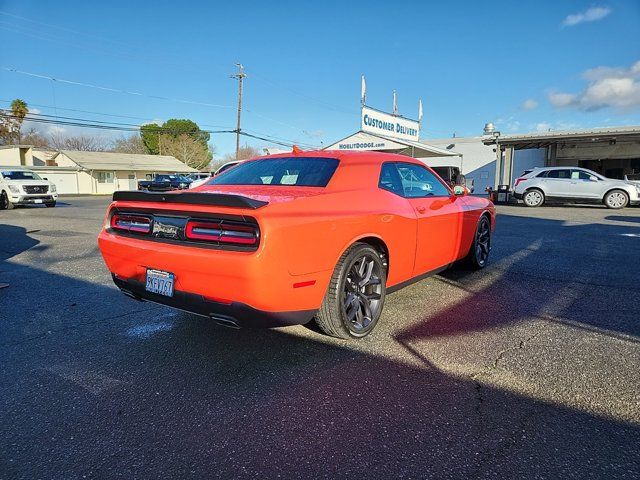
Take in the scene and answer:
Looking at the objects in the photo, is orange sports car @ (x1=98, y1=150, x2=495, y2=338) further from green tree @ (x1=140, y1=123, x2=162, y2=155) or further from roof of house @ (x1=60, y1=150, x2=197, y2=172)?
green tree @ (x1=140, y1=123, x2=162, y2=155)

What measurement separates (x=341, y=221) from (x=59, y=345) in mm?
2382

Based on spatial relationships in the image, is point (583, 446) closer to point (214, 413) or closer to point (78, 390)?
point (214, 413)

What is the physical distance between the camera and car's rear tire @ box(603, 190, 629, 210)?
15922mm

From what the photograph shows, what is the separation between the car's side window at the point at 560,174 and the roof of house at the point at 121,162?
41057 mm

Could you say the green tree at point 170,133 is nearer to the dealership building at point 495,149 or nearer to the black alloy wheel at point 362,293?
the dealership building at point 495,149

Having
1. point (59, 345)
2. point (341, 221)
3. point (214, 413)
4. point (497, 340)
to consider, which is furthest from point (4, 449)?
point (497, 340)

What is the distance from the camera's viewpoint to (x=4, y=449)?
2049mm

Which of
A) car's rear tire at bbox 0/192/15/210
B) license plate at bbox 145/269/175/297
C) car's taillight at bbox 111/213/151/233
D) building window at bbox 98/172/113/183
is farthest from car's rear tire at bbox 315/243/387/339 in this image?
building window at bbox 98/172/113/183

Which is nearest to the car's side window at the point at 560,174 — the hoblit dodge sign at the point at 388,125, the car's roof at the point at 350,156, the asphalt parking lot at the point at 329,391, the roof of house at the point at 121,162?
the hoblit dodge sign at the point at 388,125

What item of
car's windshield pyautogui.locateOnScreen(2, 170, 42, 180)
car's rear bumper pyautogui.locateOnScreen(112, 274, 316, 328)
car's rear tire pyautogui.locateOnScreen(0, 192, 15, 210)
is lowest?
car's rear bumper pyautogui.locateOnScreen(112, 274, 316, 328)

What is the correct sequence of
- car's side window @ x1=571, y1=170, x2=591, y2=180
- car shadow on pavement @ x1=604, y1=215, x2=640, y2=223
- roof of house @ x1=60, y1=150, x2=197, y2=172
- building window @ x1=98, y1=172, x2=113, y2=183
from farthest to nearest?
1. building window @ x1=98, y1=172, x2=113, y2=183
2. roof of house @ x1=60, y1=150, x2=197, y2=172
3. car's side window @ x1=571, y1=170, x2=591, y2=180
4. car shadow on pavement @ x1=604, y1=215, x2=640, y2=223

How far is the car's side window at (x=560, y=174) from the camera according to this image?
1692 cm

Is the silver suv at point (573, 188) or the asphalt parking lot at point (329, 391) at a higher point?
the silver suv at point (573, 188)

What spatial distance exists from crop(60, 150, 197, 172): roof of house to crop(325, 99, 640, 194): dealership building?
28.7 meters
